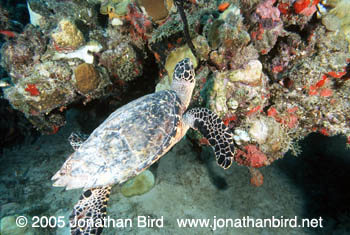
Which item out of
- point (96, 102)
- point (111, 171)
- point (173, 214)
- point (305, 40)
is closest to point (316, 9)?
point (305, 40)

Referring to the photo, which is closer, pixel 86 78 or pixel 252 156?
pixel 252 156

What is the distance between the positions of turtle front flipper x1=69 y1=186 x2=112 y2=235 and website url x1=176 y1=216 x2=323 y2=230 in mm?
1744

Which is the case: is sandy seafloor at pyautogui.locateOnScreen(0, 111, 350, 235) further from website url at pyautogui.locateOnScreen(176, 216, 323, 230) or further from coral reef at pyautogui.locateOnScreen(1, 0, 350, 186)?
coral reef at pyautogui.locateOnScreen(1, 0, 350, 186)

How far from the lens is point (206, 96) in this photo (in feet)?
12.5

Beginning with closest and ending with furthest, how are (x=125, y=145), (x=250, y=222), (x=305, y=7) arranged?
(x=125, y=145), (x=305, y=7), (x=250, y=222)

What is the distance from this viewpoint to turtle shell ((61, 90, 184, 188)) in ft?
9.93

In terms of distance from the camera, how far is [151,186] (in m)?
4.71

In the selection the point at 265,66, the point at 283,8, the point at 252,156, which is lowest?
the point at 252,156

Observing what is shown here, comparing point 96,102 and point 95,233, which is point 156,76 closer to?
point 96,102

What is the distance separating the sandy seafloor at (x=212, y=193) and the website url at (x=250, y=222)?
2.9 inches

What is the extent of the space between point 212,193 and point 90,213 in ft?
9.38

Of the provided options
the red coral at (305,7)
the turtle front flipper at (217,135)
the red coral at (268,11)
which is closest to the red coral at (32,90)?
the turtle front flipper at (217,135)

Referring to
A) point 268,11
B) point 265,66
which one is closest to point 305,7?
point 268,11

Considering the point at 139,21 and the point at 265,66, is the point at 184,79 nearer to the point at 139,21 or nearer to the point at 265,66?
the point at 265,66
